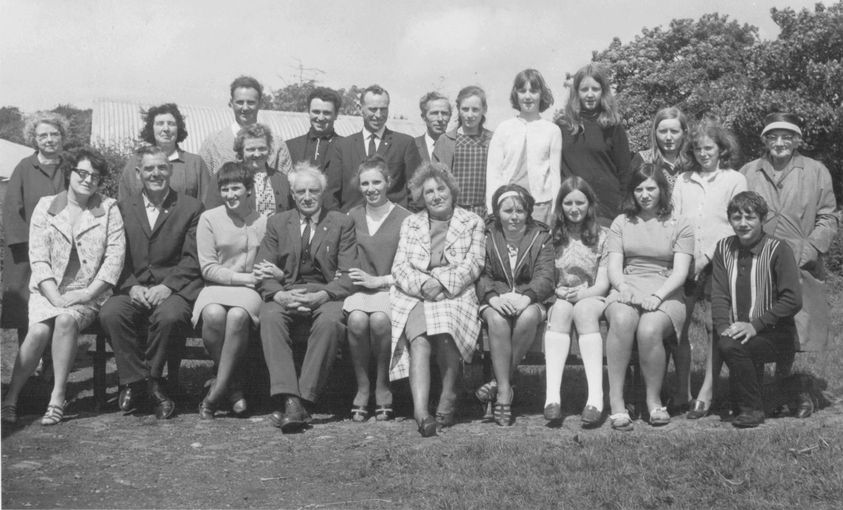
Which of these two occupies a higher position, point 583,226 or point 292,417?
point 583,226

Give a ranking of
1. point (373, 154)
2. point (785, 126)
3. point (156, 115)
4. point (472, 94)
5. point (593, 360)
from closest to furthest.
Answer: point (593, 360), point (785, 126), point (156, 115), point (472, 94), point (373, 154)

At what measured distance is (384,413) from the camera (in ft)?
20.7

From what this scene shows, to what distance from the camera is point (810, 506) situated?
4.21 m

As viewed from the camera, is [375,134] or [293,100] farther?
[293,100]

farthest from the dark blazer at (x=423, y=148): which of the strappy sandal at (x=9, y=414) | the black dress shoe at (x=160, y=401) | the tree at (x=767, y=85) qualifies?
the tree at (x=767, y=85)

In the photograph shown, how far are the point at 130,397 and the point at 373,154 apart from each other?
2.79 m

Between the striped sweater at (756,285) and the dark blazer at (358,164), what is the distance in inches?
106

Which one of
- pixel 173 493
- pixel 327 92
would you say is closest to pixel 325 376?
pixel 173 493

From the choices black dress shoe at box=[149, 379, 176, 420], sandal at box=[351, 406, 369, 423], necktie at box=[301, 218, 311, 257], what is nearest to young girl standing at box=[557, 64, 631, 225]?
necktie at box=[301, 218, 311, 257]

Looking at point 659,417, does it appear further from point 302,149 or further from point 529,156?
point 302,149

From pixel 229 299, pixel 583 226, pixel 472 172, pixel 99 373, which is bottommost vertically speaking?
pixel 99 373

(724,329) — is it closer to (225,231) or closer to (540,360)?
(540,360)

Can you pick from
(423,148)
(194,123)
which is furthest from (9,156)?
(423,148)

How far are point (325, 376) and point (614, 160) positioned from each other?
116 inches
